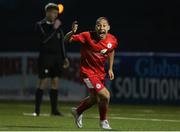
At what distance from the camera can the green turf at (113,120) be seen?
13656 mm

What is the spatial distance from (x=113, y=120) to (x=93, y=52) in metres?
2.70

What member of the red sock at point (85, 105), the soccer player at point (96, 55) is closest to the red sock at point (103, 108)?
the soccer player at point (96, 55)

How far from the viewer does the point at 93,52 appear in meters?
13.7

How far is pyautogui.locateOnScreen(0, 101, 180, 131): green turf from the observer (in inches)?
538

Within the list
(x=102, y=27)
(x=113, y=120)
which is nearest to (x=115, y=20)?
(x=113, y=120)

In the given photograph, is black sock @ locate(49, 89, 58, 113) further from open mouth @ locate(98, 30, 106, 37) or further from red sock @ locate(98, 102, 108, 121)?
open mouth @ locate(98, 30, 106, 37)

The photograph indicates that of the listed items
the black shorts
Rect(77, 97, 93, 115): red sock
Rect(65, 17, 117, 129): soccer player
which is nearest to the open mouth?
Rect(65, 17, 117, 129): soccer player

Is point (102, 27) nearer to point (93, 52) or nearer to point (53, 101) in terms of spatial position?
point (93, 52)

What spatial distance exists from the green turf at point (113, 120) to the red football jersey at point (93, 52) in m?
0.92

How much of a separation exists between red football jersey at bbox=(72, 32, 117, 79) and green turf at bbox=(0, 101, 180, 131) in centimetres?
92

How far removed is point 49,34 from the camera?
680 inches

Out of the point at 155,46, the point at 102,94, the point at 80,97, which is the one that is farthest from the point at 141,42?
the point at 102,94

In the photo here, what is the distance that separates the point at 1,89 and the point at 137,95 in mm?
4397

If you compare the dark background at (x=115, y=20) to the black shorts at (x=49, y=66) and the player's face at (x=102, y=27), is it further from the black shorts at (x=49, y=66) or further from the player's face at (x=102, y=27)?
the player's face at (x=102, y=27)
